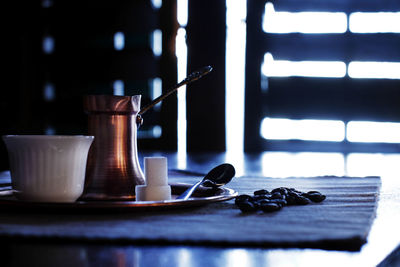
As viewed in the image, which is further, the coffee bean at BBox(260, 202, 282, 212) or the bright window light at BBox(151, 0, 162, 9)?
the bright window light at BBox(151, 0, 162, 9)

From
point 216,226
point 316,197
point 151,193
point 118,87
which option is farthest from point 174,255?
point 118,87

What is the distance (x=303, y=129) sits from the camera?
4.21 meters

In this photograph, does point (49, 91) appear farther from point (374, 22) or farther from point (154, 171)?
point (154, 171)

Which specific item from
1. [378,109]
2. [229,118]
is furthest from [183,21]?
[378,109]

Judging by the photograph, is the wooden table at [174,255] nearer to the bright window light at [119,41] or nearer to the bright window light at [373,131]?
the bright window light at [373,131]

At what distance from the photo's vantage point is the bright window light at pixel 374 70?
13.2ft

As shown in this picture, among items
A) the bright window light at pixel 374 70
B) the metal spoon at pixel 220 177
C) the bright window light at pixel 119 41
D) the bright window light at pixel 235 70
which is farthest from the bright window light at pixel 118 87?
the metal spoon at pixel 220 177

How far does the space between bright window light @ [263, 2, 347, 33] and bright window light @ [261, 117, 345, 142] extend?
1.95ft

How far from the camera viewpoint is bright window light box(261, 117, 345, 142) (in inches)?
162

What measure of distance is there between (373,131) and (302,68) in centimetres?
61

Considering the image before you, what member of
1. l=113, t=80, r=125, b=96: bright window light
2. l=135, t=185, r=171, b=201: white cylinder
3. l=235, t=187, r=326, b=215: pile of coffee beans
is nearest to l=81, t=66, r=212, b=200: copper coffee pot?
l=135, t=185, r=171, b=201: white cylinder

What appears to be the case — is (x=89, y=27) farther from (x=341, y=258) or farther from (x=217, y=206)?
(x=341, y=258)

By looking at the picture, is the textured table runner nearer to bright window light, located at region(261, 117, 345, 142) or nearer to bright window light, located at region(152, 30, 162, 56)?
bright window light, located at region(261, 117, 345, 142)

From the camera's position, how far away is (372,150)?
4.03 meters
